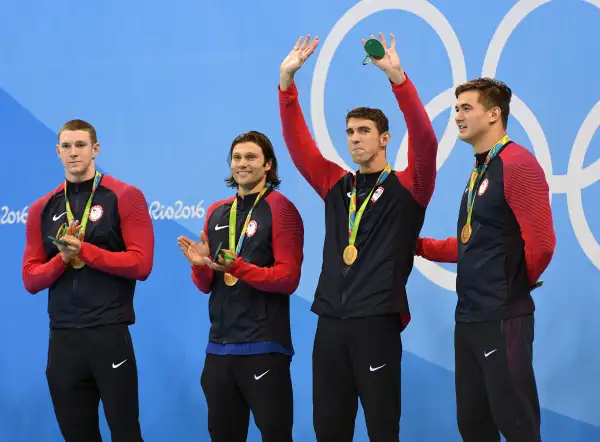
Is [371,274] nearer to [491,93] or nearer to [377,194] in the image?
[377,194]

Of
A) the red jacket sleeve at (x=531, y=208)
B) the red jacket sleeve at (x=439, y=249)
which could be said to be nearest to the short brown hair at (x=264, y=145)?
the red jacket sleeve at (x=439, y=249)

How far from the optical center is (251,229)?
3.87 meters

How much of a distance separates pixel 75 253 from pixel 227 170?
176 cm

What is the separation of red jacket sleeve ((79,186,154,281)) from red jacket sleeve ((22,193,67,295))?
0.17m

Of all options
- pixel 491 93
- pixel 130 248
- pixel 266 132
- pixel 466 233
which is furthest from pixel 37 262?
pixel 491 93

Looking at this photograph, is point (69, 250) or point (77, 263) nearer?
point (69, 250)

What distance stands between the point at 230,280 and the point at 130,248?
485 mm

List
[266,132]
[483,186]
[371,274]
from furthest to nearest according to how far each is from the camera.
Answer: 1. [266,132]
2. [371,274]
3. [483,186]

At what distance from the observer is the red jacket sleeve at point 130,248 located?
3801mm

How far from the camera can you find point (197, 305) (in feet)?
17.6

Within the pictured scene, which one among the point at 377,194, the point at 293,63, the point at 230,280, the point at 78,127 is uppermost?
the point at 293,63

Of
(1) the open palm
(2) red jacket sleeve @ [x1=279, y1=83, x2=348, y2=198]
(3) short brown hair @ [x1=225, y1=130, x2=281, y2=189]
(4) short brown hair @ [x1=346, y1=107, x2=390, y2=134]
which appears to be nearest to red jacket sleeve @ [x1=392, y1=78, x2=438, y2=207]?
(4) short brown hair @ [x1=346, y1=107, x2=390, y2=134]

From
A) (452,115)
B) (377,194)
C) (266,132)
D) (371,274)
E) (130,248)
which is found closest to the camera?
(371,274)

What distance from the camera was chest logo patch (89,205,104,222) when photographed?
3964mm
